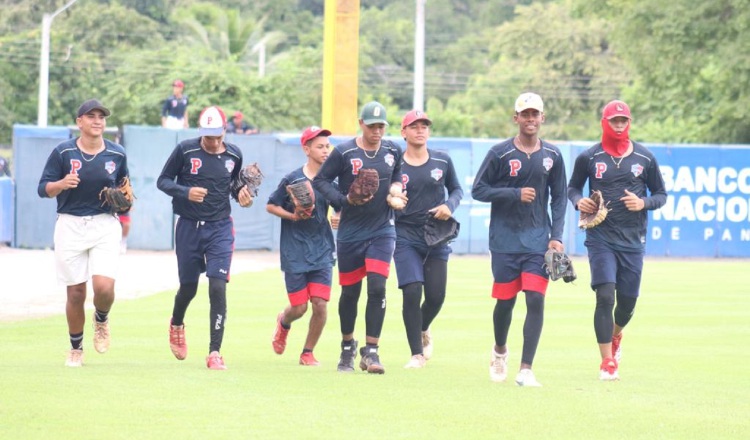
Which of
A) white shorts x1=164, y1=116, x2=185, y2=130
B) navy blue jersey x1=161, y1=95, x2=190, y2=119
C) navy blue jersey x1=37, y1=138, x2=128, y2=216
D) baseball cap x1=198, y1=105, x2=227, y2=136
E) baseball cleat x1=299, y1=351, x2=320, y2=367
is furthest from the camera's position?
navy blue jersey x1=161, y1=95, x2=190, y2=119

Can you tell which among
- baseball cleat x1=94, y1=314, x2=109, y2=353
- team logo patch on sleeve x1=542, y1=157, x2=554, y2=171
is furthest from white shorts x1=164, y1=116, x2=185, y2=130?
team logo patch on sleeve x1=542, y1=157, x2=554, y2=171

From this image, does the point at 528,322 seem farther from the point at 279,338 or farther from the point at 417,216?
the point at 279,338

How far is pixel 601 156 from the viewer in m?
Answer: 11.4

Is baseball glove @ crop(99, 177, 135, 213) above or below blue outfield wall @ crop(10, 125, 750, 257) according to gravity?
above

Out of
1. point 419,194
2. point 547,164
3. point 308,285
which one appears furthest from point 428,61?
point 547,164

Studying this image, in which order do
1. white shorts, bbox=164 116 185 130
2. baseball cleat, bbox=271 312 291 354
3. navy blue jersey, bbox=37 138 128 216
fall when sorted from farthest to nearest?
white shorts, bbox=164 116 185 130 → baseball cleat, bbox=271 312 291 354 → navy blue jersey, bbox=37 138 128 216

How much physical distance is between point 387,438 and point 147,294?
1245 centimetres

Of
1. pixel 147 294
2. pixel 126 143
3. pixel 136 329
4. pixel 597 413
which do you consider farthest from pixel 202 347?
pixel 126 143

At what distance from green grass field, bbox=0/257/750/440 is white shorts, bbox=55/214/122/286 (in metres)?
0.78

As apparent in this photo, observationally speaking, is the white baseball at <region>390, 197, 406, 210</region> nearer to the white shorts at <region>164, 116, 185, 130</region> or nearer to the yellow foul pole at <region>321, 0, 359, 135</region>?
the yellow foul pole at <region>321, 0, 359, 135</region>

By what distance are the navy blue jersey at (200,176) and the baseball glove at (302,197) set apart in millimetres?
551

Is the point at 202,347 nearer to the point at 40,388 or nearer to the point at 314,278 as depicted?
the point at 314,278

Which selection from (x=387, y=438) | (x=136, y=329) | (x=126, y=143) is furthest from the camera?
(x=126, y=143)

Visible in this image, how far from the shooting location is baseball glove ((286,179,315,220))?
11.7 meters
